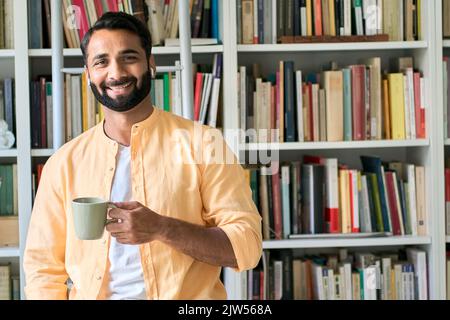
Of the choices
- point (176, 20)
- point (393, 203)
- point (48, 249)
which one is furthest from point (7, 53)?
point (393, 203)

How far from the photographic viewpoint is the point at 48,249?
1.16 metres

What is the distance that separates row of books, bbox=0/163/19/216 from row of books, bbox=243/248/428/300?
68cm

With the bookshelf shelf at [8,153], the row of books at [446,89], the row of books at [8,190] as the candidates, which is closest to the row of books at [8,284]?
the row of books at [8,190]

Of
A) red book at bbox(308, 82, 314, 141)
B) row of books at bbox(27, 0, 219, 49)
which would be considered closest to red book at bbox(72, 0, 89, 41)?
row of books at bbox(27, 0, 219, 49)

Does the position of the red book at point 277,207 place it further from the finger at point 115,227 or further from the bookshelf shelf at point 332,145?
the finger at point 115,227

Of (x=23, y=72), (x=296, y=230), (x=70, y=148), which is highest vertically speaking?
(x=23, y=72)

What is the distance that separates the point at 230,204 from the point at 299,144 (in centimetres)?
93

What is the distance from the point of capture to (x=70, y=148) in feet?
4.04

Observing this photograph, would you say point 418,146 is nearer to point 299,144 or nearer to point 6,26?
point 299,144

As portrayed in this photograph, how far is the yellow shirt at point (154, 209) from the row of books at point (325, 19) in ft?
2.98

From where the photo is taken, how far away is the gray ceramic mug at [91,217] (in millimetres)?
938
